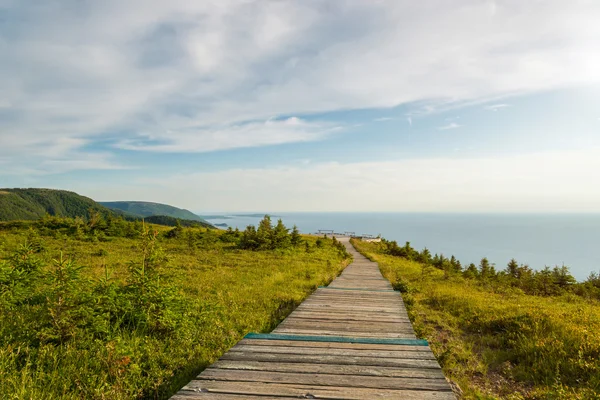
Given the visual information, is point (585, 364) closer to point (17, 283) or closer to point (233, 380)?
point (233, 380)

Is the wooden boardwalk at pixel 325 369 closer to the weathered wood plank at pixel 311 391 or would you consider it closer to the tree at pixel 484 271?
the weathered wood plank at pixel 311 391

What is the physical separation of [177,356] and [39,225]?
3357 centimetres

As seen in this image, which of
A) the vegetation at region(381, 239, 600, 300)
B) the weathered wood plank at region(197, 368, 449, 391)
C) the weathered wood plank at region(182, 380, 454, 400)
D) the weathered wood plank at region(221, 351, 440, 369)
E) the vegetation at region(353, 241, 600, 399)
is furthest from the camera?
the vegetation at region(381, 239, 600, 300)

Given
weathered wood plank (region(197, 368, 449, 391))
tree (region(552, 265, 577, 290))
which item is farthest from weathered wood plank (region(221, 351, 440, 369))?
tree (region(552, 265, 577, 290))

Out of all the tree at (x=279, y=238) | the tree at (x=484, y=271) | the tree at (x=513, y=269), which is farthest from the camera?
the tree at (x=279, y=238)

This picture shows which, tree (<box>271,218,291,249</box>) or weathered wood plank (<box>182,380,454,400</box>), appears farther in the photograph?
tree (<box>271,218,291,249</box>)

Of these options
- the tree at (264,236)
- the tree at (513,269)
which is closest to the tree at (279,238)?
the tree at (264,236)

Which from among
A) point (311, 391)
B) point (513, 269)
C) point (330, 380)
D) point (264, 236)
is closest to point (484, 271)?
point (513, 269)

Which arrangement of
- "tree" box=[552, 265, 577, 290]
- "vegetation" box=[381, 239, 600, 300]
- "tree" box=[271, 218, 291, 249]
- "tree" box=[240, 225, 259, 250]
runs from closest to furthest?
"vegetation" box=[381, 239, 600, 300] < "tree" box=[552, 265, 577, 290] < "tree" box=[240, 225, 259, 250] < "tree" box=[271, 218, 291, 249]

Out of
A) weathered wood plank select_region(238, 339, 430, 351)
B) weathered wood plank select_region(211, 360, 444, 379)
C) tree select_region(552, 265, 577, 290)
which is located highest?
weathered wood plank select_region(211, 360, 444, 379)

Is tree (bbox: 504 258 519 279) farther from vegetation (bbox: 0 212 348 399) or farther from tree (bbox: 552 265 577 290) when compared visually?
→ vegetation (bbox: 0 212 348 399)

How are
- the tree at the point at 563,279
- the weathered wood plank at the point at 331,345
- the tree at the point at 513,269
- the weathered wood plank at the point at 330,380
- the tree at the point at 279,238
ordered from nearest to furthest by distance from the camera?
the weathered wood plank at the point at 330,380 → the weathered wood plank at the point at 331,345 → the tree at the point at 563,279 → the tree at the point at 513,269 → the tree at the point at 279,238

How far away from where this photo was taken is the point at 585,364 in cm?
557

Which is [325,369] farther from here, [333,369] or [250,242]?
[250,242]
